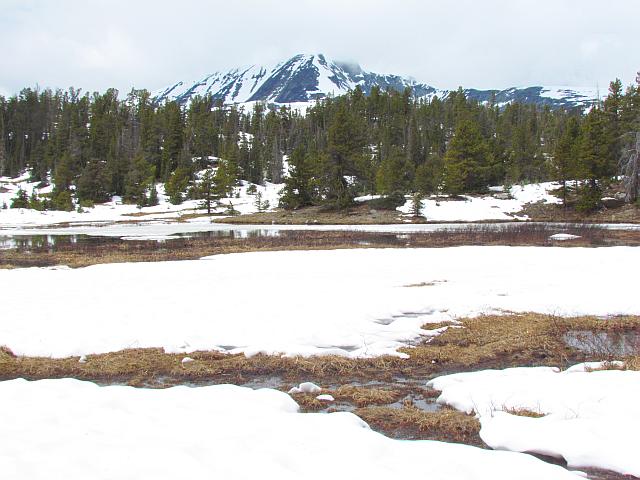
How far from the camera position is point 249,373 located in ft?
26.0

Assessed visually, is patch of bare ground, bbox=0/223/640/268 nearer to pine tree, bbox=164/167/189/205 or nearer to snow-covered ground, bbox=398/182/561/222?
snow-covered ground, bbox=398/182/561/222

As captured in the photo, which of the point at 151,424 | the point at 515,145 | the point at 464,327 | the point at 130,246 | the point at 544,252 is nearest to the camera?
the point at 151,424

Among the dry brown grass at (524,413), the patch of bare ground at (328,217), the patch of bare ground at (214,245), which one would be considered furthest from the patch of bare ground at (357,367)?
the patch of bare ground at (328,217)

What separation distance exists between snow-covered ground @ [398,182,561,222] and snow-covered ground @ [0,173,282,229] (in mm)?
25873

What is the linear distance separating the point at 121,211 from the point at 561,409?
73.0m

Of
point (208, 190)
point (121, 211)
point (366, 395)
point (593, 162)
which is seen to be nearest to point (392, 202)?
point (593, 162)

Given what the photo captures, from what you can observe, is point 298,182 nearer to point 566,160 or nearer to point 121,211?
point 121,211

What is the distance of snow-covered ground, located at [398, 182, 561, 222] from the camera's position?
48.9 m

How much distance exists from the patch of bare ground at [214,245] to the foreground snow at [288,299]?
356cm

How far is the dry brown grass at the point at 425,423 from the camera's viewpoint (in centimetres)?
546

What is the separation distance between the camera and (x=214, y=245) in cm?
2805

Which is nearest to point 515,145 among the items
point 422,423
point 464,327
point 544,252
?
point 544,252

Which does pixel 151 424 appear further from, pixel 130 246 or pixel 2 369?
pixel 130 246

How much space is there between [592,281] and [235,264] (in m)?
13.3
